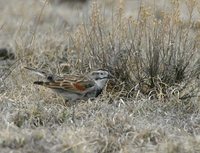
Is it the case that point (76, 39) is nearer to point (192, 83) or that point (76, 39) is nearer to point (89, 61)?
point (89, 61)

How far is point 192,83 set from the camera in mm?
8422

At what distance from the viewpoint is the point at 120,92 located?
817 centimetres

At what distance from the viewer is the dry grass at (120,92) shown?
6.56 meters

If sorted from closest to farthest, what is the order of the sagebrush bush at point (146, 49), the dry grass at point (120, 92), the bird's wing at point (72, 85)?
the dry grass at point (120, 92) < the bird's wing at point (72, 85) < the sagebrush bush at point (146, 49)

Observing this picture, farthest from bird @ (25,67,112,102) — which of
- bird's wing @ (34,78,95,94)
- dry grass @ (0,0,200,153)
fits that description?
dry grass @ (0,0,200,153)

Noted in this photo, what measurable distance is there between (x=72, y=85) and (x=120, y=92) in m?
0.58

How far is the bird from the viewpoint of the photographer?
792 centimetres

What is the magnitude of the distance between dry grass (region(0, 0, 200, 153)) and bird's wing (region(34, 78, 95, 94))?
17 centimetres

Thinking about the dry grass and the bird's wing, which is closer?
the dry grass

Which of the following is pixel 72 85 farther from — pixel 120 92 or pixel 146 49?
pixel 146 49

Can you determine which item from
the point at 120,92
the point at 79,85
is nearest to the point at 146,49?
the point at 120,92

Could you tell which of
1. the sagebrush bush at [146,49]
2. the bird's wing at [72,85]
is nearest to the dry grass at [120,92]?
the sagebrush bush at [146,49]

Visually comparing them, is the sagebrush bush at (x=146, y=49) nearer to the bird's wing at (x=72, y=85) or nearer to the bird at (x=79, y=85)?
the bird at (x=79, y=85)

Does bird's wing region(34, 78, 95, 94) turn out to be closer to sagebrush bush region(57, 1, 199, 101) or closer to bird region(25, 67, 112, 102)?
bird region(25, 67, 112, 102)
